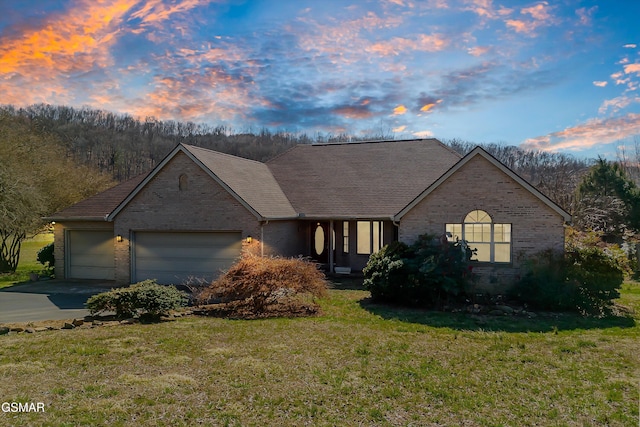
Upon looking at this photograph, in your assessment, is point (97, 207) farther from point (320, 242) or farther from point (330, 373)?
point (330, 373)

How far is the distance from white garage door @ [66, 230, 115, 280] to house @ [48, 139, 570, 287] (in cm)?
5

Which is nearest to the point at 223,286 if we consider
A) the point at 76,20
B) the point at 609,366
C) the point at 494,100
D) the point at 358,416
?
the point at 358,416

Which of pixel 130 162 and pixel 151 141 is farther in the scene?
pixel 151 141

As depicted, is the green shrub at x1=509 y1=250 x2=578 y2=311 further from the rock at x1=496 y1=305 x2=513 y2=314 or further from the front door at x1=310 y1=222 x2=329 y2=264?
the front door at x1=310 y1=222 x2=329 y2=264

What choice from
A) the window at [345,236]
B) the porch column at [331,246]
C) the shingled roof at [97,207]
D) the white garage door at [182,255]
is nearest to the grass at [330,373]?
the white garage door at [182,255]

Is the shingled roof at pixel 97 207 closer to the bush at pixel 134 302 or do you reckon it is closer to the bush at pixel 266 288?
the bush at pixel 134 302

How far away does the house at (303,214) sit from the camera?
50.1ft

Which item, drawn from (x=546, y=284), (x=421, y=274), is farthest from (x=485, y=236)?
(x=421, y=274)

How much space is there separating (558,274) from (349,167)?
12.8 metres

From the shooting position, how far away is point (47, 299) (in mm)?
16188

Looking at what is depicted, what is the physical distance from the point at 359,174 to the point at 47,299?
15.1 meters

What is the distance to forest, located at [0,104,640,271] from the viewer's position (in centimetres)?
2459

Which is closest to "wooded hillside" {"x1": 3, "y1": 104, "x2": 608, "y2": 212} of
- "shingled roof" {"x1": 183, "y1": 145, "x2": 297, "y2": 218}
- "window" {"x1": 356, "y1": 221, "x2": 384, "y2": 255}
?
"shingled roof" {"x1": 183, "y1": 145, "x2": 297, "y2": 218}

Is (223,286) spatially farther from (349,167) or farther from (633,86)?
(633,86)
